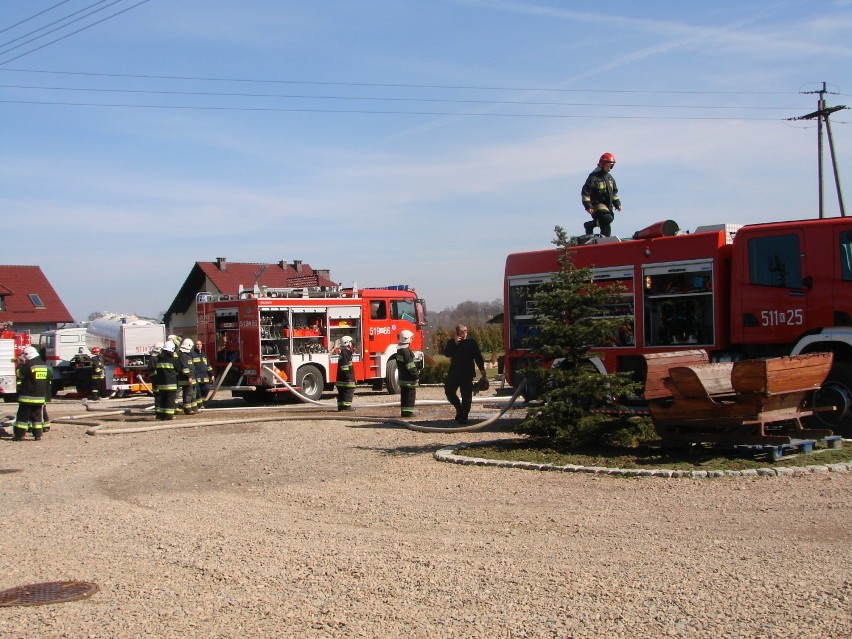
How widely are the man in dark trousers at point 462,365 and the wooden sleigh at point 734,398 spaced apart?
13.4 feet

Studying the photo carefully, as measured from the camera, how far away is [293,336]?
72.6ft

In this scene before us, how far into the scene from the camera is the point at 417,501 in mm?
8906

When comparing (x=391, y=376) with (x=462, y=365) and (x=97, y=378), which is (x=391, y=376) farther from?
(x=462, y=365)

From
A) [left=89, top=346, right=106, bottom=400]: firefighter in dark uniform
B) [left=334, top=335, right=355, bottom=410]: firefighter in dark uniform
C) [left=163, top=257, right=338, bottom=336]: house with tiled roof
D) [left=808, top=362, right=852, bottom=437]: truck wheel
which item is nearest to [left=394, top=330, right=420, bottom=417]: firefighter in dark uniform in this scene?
[left=334, top=335, right=355, bottom=410]: firefighter in dark uniform

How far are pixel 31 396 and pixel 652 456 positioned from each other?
10739 millimetres

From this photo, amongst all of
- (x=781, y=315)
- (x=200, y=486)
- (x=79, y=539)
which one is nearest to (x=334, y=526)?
(x=79, y=539)

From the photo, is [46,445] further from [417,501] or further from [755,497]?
[755,497]

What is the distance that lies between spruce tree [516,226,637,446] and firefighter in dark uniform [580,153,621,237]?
3.67 meters

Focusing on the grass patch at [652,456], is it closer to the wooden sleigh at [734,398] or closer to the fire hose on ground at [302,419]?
the wooden sleigh at [734,398]

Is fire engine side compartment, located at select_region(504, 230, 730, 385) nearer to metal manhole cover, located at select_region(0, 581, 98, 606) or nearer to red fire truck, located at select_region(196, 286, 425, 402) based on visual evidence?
metal manhole cover, located at select_region(0, 581, 98, 606)

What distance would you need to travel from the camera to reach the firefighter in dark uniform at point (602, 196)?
1535 cm

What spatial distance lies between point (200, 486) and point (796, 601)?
7120 mm

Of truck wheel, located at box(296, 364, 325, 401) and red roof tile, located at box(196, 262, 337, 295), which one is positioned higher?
red roof tile, located at box(196, 262, 337, 295)

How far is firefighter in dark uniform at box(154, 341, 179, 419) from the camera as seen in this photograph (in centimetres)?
1795
